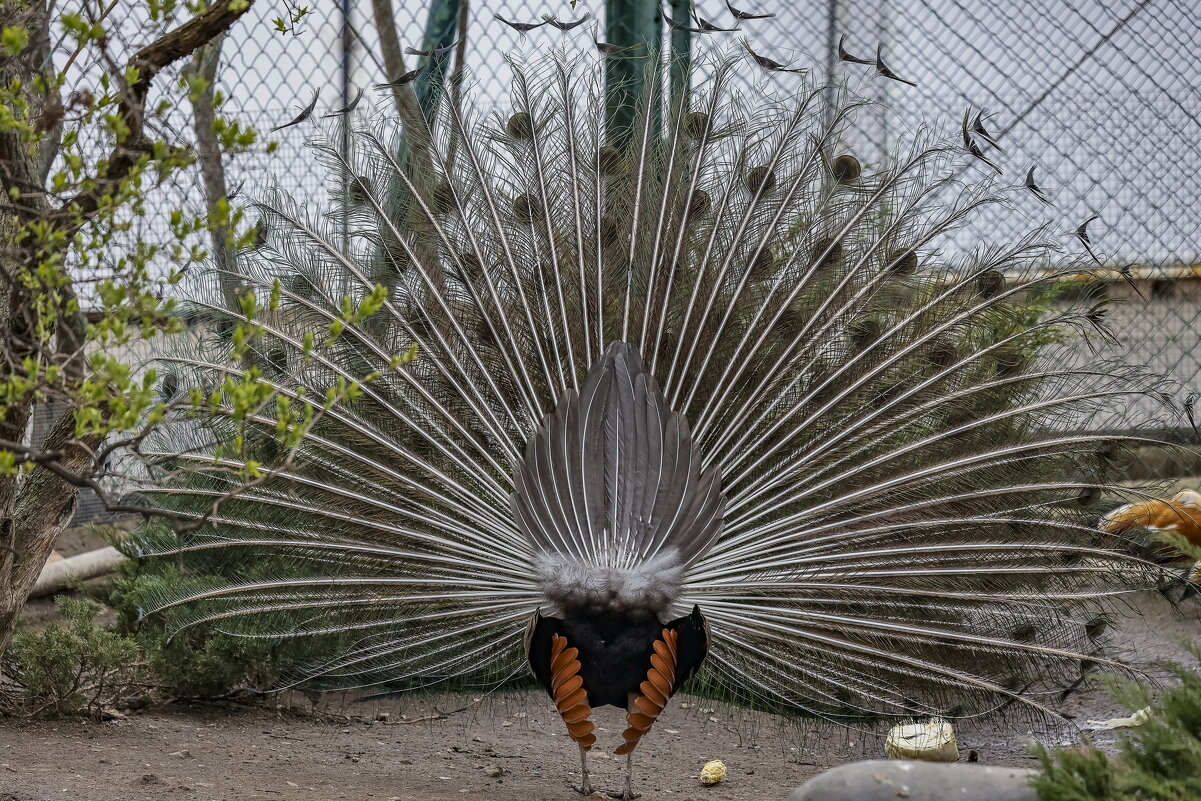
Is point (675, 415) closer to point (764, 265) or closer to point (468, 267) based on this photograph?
point (764, 265)

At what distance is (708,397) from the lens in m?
4.47

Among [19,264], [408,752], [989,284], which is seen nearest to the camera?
[19,264]

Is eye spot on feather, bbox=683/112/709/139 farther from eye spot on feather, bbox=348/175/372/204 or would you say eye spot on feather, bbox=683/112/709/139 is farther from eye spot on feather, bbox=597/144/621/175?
eye spot on feather, bbox=348/175/372/204

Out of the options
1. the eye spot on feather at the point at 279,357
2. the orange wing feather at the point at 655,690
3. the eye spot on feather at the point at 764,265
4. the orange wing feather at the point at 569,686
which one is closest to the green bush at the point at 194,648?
the eye spot on feather at the point at 279,357

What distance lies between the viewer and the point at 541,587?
410 cm

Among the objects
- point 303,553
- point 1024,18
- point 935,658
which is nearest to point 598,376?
point 303,553

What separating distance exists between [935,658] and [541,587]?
1.43 metres

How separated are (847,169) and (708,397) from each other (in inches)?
40.0

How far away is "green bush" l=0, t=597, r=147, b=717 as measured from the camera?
445cm

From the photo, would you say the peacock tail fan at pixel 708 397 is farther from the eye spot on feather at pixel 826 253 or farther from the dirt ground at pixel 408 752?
the dirt ground at pixel 408 752

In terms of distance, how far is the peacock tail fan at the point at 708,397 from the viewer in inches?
166

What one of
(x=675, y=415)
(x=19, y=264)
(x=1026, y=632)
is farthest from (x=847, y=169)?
(x=19, y=264)

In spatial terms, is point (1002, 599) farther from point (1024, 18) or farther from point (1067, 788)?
point (1024, 18)

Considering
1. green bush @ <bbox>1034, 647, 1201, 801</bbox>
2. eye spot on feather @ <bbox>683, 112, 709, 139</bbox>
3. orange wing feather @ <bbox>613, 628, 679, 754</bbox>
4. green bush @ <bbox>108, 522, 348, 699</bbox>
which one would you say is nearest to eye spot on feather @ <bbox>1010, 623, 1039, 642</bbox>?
orange wing feather @ <bbox>613, 628, 679, 754</bbox>
